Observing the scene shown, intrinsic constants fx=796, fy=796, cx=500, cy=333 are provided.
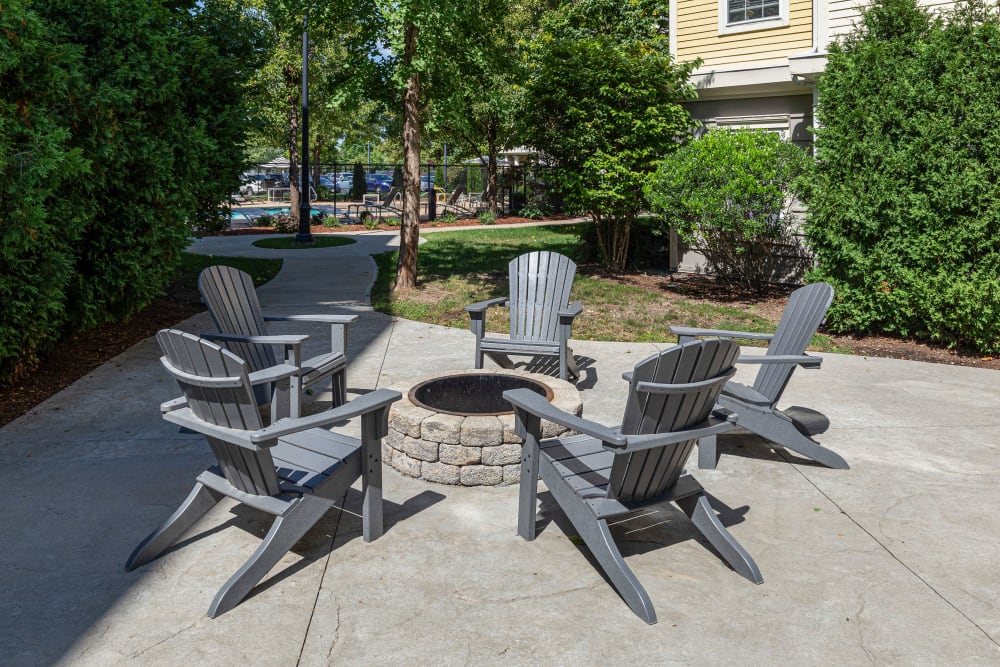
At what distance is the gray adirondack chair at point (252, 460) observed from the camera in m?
3.30

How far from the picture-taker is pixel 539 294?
23.0 feet

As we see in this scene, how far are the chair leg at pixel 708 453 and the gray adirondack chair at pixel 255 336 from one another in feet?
8.44

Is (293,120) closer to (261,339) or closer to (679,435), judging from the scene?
(261,339)

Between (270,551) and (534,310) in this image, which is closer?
(270,551)

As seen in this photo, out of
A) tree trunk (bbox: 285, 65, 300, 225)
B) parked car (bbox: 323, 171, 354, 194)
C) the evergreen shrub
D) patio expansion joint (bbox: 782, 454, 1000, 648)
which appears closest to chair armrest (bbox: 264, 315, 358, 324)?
patio expansion joint (bbox: 782, 454, 1000, 648)

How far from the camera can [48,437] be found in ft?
17.5

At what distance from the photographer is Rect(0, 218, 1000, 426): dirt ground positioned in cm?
644

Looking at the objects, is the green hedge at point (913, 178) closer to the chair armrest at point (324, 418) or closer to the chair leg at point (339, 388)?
the chair leg at point (339, 388)

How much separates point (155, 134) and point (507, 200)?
23.6 meters

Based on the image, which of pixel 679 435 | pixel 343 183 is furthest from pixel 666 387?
pixel 343 183

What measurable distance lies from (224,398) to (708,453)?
2.94 meters

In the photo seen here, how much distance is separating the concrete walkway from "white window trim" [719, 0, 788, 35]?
8.49m

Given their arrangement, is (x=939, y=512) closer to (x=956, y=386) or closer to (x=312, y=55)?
(x=956, y=386)

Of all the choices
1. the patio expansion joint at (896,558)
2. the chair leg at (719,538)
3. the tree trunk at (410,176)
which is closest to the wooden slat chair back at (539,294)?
the patio expansion joint at (896,558)
